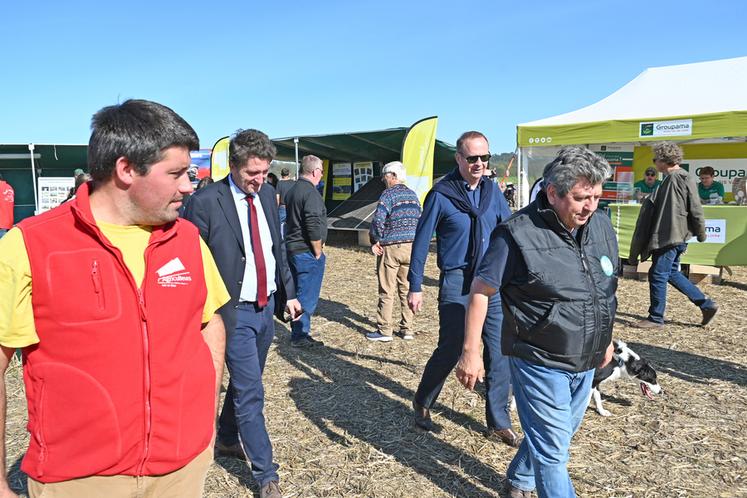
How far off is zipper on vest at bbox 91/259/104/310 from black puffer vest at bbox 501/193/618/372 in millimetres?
1690

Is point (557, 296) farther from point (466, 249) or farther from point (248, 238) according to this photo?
point (248, 238)

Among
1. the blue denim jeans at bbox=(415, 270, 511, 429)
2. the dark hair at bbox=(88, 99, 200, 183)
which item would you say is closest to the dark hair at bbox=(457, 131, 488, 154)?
the blue denim jeans at bbox=(415, 270, 511, 429)

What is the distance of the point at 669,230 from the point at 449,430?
4079 millimetres

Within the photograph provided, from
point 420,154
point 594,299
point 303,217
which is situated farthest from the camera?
point 420,154

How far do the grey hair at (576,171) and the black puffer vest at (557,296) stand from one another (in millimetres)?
122

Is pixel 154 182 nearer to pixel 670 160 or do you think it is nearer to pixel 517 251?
pixel 517 251

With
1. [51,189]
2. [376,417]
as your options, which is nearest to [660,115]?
[376,417]

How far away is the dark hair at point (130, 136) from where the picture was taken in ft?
5.20

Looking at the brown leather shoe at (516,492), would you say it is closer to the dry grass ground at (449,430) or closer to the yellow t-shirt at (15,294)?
the dry grass ground at (449,430)

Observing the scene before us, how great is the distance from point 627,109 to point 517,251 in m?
9.99

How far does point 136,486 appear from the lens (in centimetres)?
167

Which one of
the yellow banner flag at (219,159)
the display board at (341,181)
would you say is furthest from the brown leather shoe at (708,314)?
the yellow banner flag at (219,159)

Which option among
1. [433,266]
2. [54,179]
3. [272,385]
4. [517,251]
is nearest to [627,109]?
[433,266]

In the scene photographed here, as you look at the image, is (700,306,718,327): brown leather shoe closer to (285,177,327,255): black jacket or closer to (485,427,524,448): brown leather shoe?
(485,427,524,448): brown leather shoe
